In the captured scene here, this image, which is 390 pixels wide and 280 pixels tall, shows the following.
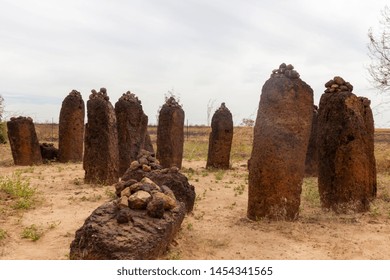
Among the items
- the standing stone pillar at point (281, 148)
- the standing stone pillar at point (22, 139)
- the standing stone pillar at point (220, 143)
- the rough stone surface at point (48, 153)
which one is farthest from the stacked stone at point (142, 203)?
the rough stone surface at point (48, 153)

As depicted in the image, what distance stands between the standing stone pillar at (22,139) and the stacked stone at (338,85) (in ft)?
37.9

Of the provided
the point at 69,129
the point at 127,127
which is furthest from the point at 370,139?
the point at 69,129

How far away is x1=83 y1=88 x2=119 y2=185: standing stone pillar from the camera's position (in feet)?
36.3

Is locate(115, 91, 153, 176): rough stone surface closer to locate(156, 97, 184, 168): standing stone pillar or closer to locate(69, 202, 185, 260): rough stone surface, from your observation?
locate(156, 97, 184, 168): standing stone pillar

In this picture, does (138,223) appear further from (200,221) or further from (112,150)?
(112,150)

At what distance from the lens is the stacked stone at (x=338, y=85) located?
8.30 metres

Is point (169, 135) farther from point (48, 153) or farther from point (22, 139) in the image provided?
point (48, 153)

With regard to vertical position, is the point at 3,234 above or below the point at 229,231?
below

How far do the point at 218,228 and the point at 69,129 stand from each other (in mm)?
11437

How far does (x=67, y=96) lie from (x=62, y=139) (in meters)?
1.74

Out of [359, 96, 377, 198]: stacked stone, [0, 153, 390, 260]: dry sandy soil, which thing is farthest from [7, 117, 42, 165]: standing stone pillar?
[359, 96, 377, 198]: stacked stone

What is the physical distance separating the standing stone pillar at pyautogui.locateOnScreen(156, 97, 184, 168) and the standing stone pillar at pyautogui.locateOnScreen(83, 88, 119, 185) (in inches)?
121

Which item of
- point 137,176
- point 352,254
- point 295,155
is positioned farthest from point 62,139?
point 352,254

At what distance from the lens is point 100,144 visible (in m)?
11.1
